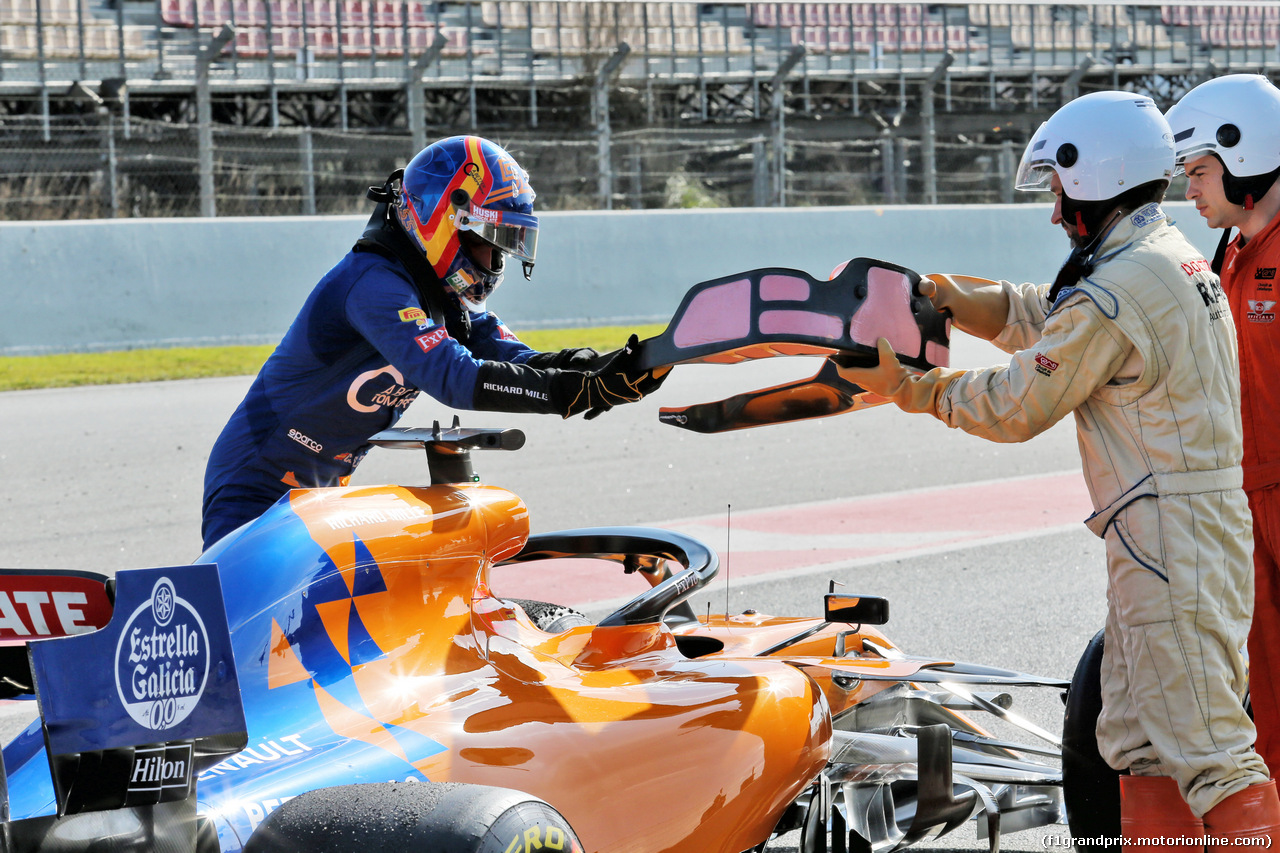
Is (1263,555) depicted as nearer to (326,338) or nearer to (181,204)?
(326,338)

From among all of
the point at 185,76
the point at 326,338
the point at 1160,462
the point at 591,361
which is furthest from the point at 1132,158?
the point at 185,76

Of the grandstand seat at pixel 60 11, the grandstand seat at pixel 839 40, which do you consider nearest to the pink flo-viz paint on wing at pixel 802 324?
the grandstand seat at pixel 60 11

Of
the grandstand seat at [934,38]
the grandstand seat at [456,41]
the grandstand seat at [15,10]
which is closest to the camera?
the grandstand seat at [15,10]

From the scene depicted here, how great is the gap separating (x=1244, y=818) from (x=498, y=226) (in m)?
2.36

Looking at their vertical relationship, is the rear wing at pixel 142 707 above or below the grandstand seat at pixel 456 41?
below

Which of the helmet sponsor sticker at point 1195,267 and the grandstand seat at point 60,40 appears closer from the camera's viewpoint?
the helmet sponsor sticker at point 1195,267

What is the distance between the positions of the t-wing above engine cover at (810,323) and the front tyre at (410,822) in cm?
109

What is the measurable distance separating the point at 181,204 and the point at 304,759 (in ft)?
47.6

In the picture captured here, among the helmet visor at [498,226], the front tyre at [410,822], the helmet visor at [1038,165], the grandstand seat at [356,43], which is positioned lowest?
the front tyre at [410,822]

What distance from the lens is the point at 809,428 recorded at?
10.8 metres

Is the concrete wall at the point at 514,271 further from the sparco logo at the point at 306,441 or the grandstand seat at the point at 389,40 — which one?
the sparco logo at the point at 306,441

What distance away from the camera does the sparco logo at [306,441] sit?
3.56 metres

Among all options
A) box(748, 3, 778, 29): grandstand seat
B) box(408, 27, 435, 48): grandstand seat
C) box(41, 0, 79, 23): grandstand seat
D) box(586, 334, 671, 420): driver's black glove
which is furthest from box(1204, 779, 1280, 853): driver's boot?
box(748, 3, 778, 29): grandstand seat

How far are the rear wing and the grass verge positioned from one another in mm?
10858
